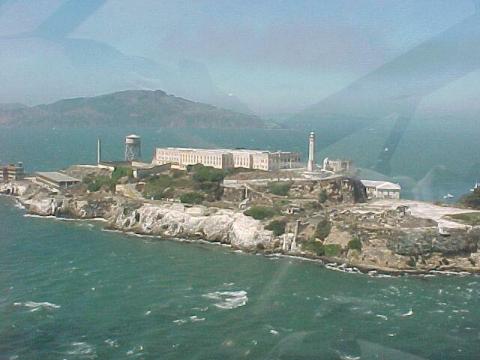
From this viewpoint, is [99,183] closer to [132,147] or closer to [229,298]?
[132,147]

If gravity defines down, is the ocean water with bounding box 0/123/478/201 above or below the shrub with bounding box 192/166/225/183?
above

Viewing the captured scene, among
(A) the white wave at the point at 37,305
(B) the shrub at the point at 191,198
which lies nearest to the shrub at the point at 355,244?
(B) the shrub at the point at 191,198

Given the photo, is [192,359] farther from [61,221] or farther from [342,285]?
[61,221]

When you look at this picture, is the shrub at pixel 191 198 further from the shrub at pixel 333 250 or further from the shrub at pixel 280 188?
the shrub at pixel 333 250

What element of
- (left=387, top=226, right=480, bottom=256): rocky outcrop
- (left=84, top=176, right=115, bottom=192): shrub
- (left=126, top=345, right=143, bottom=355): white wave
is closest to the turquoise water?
(left=126, top=345, right=143, bottom=355): white wave

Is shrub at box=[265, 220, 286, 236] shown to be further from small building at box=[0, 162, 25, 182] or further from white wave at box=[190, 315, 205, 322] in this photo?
small building at box=[0, 162, 25, 182]

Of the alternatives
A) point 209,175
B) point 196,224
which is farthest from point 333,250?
point 209,175
